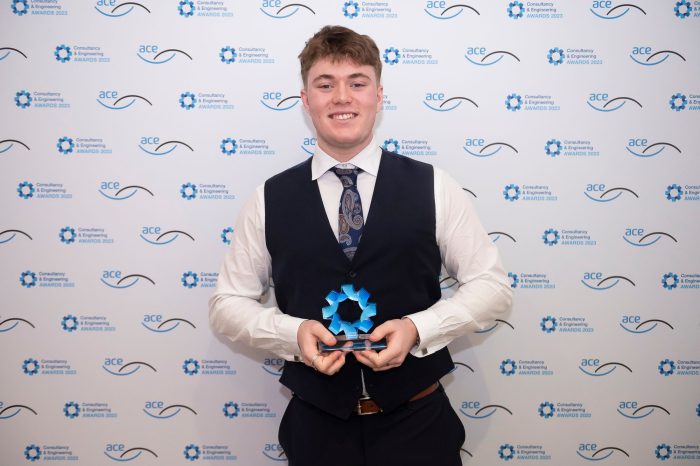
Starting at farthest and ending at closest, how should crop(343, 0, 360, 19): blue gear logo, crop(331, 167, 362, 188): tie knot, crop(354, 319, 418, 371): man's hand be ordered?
crop(343, 0, 360, 19): blue gear logo, crop(331, 167, 362, 188): tie knot, crop(354, 319, 418, 371): man's hand

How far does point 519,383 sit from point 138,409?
4.95 feet

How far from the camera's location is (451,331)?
138 cm

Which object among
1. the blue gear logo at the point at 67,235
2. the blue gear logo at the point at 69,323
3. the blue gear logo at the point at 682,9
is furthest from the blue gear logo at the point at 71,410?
the blue gear logo at the point at 682,9

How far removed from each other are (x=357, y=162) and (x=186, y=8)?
0.92 m

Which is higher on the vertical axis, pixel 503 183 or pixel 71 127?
pixel 71 127

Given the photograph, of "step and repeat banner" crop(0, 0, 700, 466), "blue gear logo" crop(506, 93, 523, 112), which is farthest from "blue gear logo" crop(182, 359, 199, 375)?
"blue gear logo" crop(506, 93, 523, 112)

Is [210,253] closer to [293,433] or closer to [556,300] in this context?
[293,433]

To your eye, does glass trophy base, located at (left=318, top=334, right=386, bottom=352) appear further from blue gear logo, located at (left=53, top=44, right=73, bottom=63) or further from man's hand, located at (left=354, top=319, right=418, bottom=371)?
blue gear logo, located at (left=53, top=44, right=73, bottom=63)

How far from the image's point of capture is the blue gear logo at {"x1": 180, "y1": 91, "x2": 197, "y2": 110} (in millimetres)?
1814

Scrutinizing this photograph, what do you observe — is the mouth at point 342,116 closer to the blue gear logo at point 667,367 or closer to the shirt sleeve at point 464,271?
the shirt sleeve at point 464,271

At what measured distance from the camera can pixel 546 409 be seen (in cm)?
192

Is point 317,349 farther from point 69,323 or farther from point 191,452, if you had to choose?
point 69,323

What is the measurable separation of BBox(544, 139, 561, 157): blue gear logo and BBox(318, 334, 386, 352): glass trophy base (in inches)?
40.5

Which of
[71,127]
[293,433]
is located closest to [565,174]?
[293,433]
